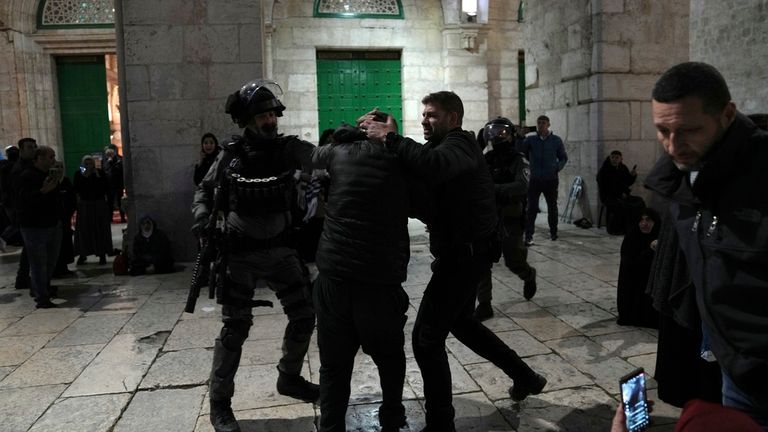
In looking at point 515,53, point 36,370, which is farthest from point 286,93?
point 36,370

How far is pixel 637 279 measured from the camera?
16.1 feet

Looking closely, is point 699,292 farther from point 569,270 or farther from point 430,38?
point 430,38

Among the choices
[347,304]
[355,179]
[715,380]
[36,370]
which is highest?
[355,179]

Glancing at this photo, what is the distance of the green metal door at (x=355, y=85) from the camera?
46.3ft

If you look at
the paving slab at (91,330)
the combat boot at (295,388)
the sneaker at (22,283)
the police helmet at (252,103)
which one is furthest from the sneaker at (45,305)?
the police helmet at (252,103)

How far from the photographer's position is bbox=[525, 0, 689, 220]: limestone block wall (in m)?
9.90

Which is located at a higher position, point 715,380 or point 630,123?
point 630,123

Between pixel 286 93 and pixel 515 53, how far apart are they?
18.0 ft

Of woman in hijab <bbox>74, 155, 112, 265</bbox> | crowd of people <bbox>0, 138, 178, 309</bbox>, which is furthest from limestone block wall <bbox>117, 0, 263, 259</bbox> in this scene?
woman in hijab <bbox>74, 155, 112, 265</bbox>

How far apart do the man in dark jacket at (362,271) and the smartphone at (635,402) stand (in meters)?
1.41

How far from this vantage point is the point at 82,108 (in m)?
13.6

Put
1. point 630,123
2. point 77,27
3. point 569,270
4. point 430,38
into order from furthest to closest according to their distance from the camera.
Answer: point 430,38, point 77,27, point 630,123, point 569,270

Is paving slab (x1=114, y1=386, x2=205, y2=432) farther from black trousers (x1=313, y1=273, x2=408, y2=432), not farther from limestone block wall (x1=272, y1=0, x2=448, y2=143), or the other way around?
limestone block wall (x1=272, y1=0, x2=448, y2=143)

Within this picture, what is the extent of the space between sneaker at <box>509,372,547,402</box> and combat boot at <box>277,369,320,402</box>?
1.16 meters
